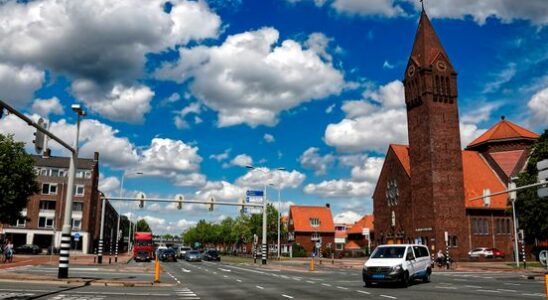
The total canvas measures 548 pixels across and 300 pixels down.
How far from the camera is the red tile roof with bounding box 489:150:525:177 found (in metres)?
69.3

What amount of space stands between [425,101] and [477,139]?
22629 millimetres

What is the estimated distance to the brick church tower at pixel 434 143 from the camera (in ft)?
190

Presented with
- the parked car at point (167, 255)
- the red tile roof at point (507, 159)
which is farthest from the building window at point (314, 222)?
the parked car at point (167, 255)

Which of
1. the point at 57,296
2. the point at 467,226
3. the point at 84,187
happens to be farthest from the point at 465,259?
the point at 84,187

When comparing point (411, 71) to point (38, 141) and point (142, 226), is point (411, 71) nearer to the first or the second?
point (38, 141)

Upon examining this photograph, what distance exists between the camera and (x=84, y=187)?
266ft

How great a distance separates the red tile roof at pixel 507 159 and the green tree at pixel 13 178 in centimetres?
6046

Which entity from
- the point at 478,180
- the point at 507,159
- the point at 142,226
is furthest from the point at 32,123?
the point at 142,226

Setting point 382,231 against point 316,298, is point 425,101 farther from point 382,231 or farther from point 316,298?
point 316,298

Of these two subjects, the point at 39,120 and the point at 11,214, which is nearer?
the point at 39,120

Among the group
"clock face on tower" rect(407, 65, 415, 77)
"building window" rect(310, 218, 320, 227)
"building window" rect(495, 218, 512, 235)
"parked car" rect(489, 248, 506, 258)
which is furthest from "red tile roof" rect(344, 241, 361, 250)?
"clock face on tower" rect(407, 65, 415, 77)

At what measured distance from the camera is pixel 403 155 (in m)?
68.4

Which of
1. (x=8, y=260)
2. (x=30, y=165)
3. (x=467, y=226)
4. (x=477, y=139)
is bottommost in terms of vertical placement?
(x=8, y=260)

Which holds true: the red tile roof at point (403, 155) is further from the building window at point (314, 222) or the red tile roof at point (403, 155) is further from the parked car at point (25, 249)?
the parked car at point (25, 249)
